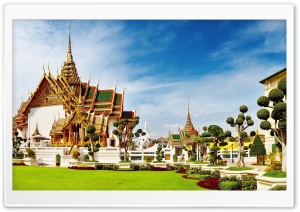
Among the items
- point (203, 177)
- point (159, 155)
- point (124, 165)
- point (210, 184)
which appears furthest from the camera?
point (159, 155)

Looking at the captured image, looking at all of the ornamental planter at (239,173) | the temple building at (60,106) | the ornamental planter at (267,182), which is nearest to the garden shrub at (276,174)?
the ornamental planter at (267,182)

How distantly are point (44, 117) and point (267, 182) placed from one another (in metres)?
15.6

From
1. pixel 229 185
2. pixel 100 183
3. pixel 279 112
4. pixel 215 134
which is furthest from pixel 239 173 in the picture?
pixel 100 183

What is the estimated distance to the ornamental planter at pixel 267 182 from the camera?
862 cm

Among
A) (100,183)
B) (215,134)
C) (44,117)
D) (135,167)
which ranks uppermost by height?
(44,117)

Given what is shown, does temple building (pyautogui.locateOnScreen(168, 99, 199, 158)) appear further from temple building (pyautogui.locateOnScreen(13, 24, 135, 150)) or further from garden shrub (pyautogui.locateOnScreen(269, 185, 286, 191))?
garden shrub (pyautogui.locateOnScreen(269, 185, 286, 191))

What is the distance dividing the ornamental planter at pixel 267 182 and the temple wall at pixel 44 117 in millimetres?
14336

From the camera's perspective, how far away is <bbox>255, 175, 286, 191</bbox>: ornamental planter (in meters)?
8.62

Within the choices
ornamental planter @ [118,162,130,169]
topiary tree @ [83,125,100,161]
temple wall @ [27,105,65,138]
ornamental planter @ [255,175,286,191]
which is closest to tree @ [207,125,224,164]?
ornamental planter @ [118,162,130,169]

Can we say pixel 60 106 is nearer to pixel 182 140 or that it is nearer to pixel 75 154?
pixel 75 154

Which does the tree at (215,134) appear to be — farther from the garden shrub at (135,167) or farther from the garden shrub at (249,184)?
the garden shrub at (249,184)

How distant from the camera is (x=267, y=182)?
8.71m
